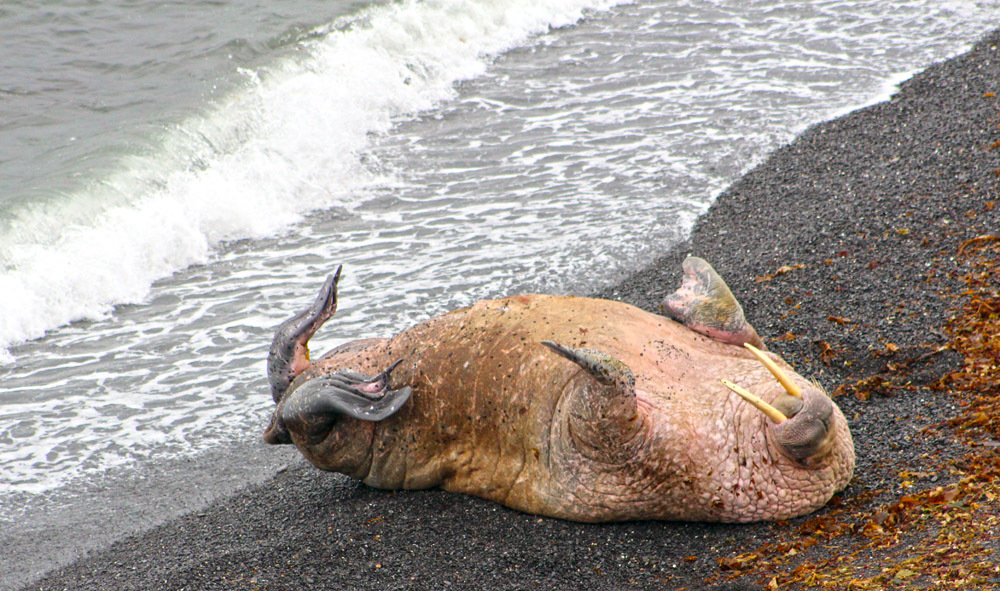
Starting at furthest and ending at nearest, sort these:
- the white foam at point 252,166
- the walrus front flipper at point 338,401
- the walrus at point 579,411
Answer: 1. the white foam at point 252,166
2. the walrus front flipper at point 338,401
3. the walrus at point 579,411

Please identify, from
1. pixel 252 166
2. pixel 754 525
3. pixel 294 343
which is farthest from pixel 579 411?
pixel 252 166

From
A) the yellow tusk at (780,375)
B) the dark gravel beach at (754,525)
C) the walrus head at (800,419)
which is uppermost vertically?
the yellow tusk at (780,375)

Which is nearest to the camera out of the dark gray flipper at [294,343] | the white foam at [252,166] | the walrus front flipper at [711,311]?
the walrus front flipper at [711,311]

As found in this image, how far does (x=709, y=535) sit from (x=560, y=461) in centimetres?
69

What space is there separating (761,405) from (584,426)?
0.74 meters

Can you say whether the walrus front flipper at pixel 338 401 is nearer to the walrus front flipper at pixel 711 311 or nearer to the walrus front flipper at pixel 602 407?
the walrus front flipper at pixel 602 407

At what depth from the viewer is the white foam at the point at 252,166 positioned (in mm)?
8242

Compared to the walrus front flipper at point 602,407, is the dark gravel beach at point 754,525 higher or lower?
lower

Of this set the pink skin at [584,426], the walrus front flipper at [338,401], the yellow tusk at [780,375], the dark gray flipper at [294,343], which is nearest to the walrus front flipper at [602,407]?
the pink skin at [584,426]

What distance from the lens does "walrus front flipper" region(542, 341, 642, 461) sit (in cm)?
370

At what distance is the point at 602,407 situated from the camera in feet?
12.6

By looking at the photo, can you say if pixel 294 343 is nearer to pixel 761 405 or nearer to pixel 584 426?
pixel 584 426

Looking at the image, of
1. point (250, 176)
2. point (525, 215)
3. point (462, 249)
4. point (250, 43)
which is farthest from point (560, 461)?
point (250, 43)

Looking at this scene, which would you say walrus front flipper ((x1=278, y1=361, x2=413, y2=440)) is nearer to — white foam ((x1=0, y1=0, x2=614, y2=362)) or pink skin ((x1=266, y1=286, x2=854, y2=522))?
pink skin ((x1=266, y1=286, x2=854, y2=522))
